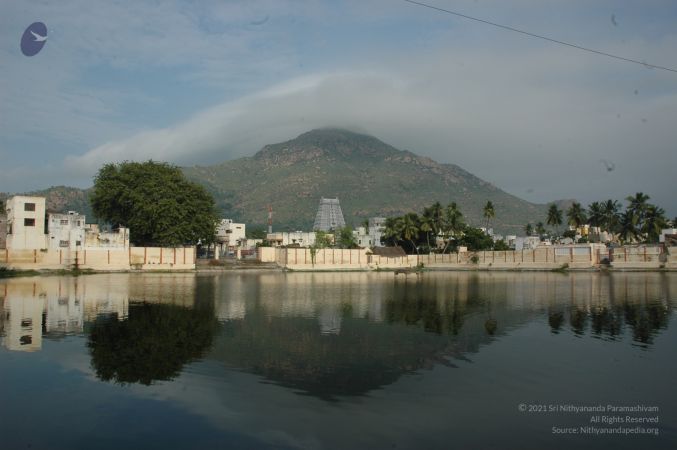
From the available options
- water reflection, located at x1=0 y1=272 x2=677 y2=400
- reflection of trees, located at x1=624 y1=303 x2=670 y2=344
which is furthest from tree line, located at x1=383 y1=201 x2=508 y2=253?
reflection of trees, located at x1=624 y1=303 x2=670 y2=344

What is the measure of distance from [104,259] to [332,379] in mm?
59958

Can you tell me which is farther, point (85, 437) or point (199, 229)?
point (199, 229)

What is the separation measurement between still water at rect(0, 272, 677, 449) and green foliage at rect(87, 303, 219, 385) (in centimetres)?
9

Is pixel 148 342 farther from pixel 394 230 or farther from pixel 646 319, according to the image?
pixel 394 230

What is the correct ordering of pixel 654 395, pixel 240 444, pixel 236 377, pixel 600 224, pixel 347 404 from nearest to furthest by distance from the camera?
pixel 240 444 → pixel 347 404 → pixel 654 395 → pixel 236 377 → pixel 600 224

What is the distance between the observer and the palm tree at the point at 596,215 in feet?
342

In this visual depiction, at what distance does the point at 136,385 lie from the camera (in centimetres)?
1321

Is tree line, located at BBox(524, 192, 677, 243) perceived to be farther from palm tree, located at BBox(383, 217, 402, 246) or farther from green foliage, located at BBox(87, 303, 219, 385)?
green foliage, located at BBox(87, 303, 219, 385)

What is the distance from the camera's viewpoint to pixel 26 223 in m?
61.2

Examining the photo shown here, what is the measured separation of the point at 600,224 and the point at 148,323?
103m

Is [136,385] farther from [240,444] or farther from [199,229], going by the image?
[199,229]

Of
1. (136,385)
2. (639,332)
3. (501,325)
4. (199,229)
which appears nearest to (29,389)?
(136,385)

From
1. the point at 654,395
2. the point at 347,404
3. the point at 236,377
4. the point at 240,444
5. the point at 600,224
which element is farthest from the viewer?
the point at 600,224

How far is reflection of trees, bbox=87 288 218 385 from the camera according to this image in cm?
1451
